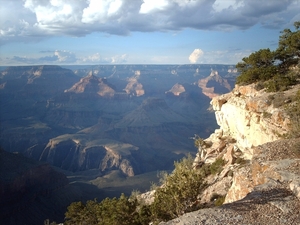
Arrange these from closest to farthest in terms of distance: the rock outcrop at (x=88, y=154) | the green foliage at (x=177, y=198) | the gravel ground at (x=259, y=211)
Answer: the gravel ground at (x=259, y=211)
the green foliage at (x=177, y=198)
the rock outcrop at (x=88, y=154)

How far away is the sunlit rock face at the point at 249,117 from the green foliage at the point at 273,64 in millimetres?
1247

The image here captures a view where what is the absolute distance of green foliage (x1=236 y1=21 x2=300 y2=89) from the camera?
23.2 m

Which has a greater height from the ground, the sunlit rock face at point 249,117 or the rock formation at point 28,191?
the sunlit rock face at point 249,117

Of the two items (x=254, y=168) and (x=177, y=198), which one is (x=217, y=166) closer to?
(x=177, y=198)

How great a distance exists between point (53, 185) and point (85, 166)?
4154 centimetres

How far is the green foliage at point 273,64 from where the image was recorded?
2317 cm

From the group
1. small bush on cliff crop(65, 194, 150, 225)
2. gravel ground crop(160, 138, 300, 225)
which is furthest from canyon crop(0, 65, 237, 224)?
gravel ground crop(160, 138, 300, 225)

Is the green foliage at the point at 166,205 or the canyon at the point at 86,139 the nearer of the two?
the green foliage at the point at 166,205

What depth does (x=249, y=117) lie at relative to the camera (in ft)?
69.2

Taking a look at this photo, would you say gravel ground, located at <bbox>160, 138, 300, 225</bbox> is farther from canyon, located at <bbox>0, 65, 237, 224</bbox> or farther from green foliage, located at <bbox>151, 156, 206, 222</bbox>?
canyon, located at <bbox>0, 65, 237, 224</bbox>

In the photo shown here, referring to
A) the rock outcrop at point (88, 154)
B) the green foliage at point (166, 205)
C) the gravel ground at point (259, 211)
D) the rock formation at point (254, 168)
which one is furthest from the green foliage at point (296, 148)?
the rock outcrop at point (88, 154)

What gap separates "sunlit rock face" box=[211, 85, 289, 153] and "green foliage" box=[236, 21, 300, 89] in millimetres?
1247

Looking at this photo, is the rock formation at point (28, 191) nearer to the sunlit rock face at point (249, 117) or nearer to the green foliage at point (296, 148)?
the sunlit rock face at point (249, 117)

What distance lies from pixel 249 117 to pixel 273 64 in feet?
31.1
